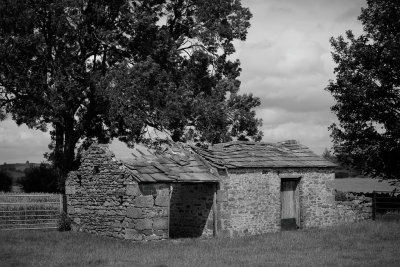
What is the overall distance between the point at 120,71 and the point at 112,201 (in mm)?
7613

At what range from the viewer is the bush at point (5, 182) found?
4125cm

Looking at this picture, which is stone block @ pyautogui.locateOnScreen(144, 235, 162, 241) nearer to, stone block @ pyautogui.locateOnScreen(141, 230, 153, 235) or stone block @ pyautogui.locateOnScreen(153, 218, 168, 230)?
stone block @ pyautogui.locateOnScreen(141, 230, 153, 235)

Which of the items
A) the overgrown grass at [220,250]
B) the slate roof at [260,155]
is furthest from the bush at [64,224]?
the slate roof at [260,155]

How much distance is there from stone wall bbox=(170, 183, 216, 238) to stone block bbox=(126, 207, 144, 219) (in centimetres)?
279

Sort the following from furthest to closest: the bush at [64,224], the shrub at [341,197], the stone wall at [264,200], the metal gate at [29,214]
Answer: the shrub at [341,197] < the metal gate at [29,214] < the bush at [64,224] < the stone wall at [264,200]

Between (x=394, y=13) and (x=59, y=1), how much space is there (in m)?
16.5

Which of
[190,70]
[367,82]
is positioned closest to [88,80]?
[190,70]

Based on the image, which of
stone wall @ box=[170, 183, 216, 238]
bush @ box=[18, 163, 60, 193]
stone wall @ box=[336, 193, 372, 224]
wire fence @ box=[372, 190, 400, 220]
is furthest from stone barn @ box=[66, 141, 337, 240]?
bush @ box=[18, 163, 60, 193]

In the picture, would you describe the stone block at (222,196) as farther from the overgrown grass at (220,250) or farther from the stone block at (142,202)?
the stone block at (142,202)

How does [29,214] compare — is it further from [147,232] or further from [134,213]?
[147,232]

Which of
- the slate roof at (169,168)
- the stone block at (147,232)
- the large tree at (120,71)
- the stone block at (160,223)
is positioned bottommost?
the stone block at (147,232)

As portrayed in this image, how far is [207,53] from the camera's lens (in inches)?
1085

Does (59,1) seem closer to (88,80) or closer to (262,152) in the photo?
(88,80)

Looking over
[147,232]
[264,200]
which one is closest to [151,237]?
[147,232]
